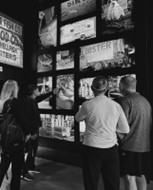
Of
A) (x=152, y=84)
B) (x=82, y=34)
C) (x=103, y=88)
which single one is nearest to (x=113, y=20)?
(x=82, y=34)

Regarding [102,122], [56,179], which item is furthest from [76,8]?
[56,179]

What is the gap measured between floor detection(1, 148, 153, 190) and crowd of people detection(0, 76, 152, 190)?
0.72 meters

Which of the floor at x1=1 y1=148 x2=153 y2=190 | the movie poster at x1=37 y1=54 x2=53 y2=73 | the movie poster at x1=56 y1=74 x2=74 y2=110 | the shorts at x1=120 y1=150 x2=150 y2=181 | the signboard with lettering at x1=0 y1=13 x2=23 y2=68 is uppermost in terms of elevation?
the signboard with lettering at x1=0 y1=13 x2=23 y2=68

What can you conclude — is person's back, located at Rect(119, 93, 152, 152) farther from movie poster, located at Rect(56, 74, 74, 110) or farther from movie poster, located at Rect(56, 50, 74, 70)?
movie poster, located at Rect(56, 50, 74, 70)

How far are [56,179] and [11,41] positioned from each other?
305 centimetres

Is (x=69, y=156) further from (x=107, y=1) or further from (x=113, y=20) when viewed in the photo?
(x=107, y=1)

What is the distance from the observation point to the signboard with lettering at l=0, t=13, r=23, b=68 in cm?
396

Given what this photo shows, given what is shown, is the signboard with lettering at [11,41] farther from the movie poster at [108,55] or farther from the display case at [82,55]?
the movie poster at [108,55]

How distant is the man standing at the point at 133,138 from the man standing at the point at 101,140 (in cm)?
26

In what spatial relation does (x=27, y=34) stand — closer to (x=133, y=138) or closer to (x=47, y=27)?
Answer: (x=47, y=27)

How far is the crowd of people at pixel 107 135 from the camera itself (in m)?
1.69

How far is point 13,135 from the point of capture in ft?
6.79

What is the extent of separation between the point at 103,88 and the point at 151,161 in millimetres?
1898

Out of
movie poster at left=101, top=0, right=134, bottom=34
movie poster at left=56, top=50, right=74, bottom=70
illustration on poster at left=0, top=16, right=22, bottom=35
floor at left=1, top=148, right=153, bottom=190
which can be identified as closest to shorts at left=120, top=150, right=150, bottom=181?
floor at left=1, top=148, right=153, bottom=190
